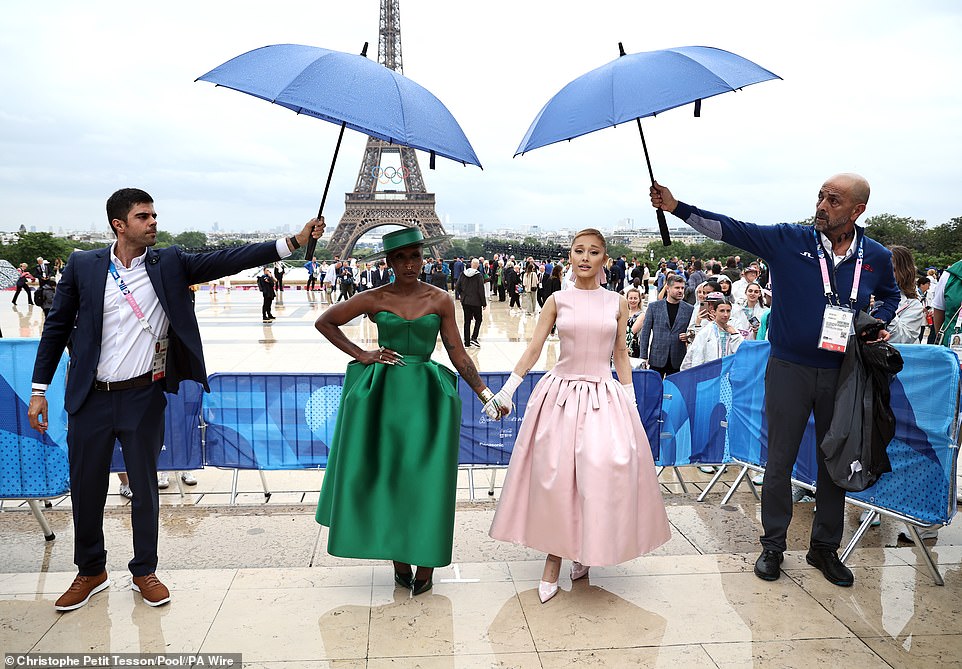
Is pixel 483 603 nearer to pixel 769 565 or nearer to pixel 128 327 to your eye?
pixel 769 565

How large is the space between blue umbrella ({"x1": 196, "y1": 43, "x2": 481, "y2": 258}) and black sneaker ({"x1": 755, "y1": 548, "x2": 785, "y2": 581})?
2.68m

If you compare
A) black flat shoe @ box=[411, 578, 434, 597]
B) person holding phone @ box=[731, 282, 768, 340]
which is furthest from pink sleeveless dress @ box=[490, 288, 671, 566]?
person holding phone @ box=[731, 282, 768, 340]

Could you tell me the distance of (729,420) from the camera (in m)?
5.14

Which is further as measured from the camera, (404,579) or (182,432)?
(182,432)

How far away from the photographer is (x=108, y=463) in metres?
3.35

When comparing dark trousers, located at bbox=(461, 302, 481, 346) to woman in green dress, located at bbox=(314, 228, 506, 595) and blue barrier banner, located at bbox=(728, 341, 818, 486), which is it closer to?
blue barrier banner, located at bbox=(728, 341, 818, 486)

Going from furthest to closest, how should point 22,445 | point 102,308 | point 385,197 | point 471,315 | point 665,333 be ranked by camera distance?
point 385,197 → point 471,315 → point 665,333 → point 22,445 → point 102,308

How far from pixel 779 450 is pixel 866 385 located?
1.88ft

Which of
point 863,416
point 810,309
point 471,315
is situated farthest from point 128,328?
point 471,315

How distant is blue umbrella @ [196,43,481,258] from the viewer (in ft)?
10.5

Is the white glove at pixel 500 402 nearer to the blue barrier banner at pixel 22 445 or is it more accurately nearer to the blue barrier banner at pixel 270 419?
the blue barrier banner at pixel 270 419

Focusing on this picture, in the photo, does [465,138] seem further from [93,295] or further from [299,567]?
[299,567]

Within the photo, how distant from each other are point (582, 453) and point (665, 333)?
3.69 meters

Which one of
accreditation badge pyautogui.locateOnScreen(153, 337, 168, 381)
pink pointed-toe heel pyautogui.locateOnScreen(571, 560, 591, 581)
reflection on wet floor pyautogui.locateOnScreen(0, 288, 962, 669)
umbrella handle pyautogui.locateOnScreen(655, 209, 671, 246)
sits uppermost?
umbrella handle pyautogui.locateOnScreen(655, 209, 671, 246)
